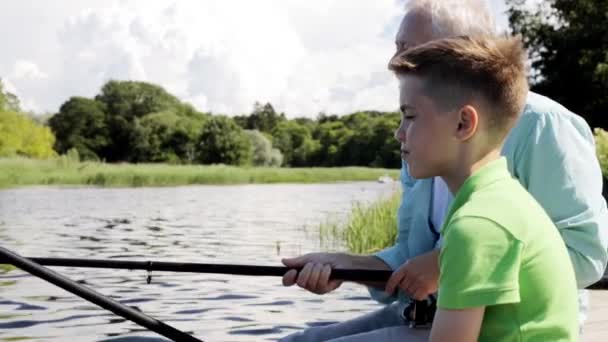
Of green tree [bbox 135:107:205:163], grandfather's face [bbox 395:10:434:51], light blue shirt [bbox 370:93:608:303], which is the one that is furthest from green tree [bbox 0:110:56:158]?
light blue shirt [bbox 370:93:608:303]

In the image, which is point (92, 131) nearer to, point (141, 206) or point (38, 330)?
point (141, 206)

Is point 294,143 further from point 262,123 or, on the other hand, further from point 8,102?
point 8,102

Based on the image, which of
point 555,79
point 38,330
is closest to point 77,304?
point 38,330

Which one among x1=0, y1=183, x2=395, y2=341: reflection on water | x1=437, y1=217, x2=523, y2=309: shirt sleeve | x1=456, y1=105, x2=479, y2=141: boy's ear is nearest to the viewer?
x1=437, y1=217, x2=523, y2=309: shirt sleeve

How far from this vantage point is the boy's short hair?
1.63 m

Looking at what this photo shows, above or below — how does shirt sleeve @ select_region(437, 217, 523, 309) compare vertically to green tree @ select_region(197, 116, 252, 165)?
below

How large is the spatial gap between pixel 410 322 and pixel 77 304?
25.8 feet

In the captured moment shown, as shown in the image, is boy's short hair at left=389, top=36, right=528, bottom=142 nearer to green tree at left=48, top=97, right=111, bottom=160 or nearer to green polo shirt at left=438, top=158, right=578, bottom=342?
green polo shirt at left=438, top=158, right=578, bottom=342

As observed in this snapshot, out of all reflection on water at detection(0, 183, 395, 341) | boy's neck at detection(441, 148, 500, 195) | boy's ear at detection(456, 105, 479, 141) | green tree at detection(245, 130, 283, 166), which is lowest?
reflection on water at detection(0, 183, 395, 341)

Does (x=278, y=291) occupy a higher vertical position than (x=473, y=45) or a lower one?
lower

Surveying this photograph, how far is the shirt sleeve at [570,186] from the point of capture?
213 cm

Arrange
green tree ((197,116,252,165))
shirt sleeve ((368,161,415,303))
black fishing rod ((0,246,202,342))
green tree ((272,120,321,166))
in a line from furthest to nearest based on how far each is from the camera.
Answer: green tree ((272,120,321,166)) < green tree ((197,116,252,165)) < shirt sleeve ((368,161,415,303)) < black fishing rod ((0,246,202,342))

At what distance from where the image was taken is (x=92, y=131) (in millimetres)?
65125

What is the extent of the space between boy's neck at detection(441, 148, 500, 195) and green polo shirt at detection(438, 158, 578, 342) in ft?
0.10
